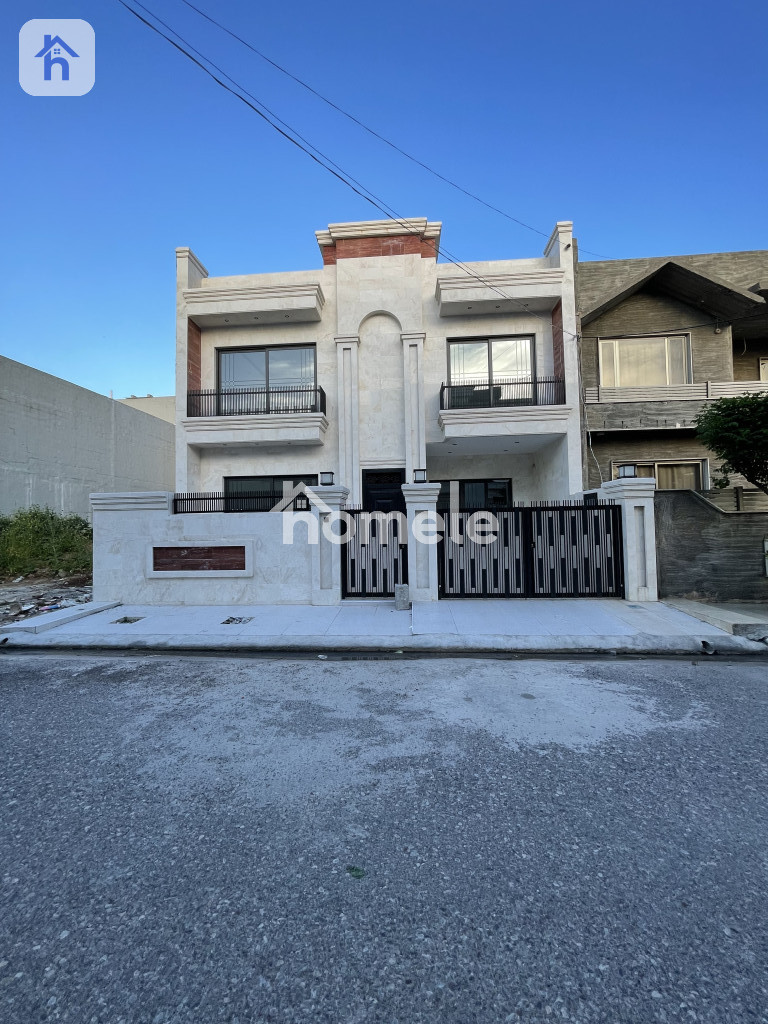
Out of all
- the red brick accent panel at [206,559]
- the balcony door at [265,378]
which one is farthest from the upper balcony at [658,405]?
the red brick accent panel at [206,559]

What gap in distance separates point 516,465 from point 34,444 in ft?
51.9

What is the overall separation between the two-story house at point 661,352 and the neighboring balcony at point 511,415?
3.17 feet

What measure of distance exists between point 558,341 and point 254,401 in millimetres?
9238

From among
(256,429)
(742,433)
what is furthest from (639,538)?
(256,429)

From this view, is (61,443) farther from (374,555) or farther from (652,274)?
(652,274)

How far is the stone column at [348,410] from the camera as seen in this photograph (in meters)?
14.7

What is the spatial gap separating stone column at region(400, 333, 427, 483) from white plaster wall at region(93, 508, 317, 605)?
6260 mm

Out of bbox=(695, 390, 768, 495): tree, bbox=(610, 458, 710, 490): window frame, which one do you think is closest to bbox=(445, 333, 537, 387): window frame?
bbox=(610, 458, 710, 490): window frame

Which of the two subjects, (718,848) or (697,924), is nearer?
(697,924)

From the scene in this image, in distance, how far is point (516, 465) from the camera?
53.0 ft

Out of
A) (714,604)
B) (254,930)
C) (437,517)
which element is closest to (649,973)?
(254,930)

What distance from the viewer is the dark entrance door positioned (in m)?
14.9

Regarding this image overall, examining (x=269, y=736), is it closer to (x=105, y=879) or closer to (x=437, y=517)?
(x=105, y=879)

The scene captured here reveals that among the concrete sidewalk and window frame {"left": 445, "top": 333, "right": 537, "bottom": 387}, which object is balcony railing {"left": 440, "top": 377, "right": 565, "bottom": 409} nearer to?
window frame {"left": 445, "top": 333, "right": 537, "bottom": 387}
